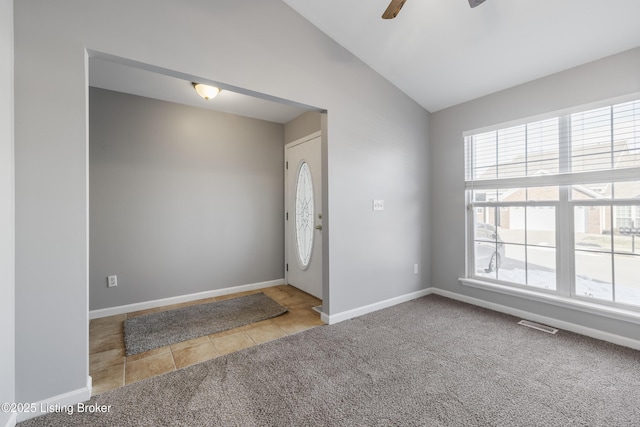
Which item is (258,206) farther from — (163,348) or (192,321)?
(163,348)

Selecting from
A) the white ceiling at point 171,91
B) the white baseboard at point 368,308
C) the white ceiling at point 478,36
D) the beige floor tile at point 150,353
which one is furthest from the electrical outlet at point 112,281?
the white ceiling at point 478,36

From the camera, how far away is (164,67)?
1.91 meters

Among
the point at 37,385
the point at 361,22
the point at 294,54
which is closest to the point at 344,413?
the point at 37,385

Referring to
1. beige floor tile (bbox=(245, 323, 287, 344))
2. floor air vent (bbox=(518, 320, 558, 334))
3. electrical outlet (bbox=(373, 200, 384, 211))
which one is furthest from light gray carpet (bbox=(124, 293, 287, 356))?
floor air vent (bbox=(518, 320, 558, 334))

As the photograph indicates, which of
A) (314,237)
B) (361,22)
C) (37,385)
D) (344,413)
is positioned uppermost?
(361,22)

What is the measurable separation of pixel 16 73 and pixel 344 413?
2615mm

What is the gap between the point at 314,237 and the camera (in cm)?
367

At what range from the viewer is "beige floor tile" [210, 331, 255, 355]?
2277 mm

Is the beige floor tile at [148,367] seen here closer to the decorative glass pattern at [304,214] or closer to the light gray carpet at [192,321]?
the light gray carpet at [192,321]

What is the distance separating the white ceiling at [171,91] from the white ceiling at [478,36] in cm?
90

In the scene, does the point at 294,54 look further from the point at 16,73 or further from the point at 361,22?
the point at 16,73

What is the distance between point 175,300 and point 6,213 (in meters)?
2.22

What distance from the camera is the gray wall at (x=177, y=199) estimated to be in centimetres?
298

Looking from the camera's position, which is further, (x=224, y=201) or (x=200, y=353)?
(x=224, y=201)
